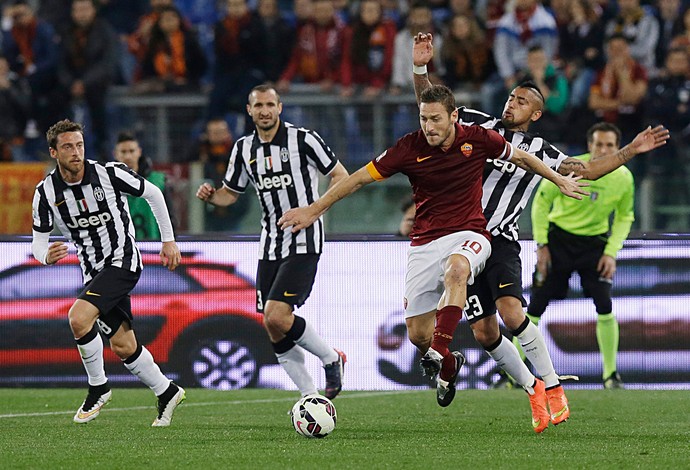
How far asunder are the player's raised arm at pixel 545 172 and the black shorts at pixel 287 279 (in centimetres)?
217

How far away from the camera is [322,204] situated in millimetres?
8258

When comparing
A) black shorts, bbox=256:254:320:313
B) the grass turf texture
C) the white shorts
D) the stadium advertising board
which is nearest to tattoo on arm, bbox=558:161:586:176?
the white shorts

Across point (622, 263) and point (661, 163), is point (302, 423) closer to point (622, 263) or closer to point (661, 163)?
point (622, 263)

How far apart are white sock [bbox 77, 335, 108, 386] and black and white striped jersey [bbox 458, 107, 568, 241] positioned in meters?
2.95

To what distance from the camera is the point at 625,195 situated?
40.4 ft

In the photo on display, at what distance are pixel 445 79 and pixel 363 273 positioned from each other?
4.42 meters

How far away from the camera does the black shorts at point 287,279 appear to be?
32.3 feet

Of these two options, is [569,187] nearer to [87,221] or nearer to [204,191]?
[204,191]

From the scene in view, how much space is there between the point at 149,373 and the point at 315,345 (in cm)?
142

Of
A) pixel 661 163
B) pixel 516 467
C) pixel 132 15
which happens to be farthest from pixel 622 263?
pixel 132 15

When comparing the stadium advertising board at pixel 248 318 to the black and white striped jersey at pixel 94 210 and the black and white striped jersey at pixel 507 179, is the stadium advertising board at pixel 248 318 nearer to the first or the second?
the black and white striped jersey at pixel 94 210

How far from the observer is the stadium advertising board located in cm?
1256

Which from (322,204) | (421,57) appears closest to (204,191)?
(322,204)

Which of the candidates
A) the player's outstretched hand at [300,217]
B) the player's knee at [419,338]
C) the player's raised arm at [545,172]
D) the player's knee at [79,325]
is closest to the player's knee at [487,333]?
the player's knee at [419,338]
